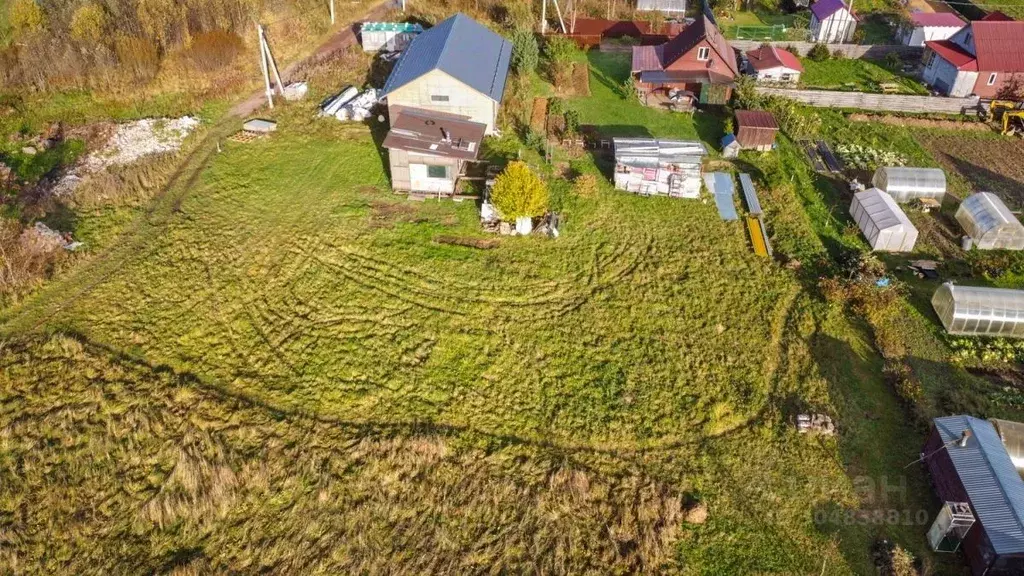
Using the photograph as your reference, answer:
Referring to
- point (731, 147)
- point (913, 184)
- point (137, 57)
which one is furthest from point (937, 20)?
point (137, 57)

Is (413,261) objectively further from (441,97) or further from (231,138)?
(231,138)

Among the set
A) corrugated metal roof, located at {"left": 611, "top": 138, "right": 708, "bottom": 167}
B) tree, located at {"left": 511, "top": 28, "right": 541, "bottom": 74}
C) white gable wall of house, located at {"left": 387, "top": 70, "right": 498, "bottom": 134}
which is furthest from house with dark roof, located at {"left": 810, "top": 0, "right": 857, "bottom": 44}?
white gable wall of house, located at {"left": 387, "top": 70, "right": 498, "bottom": 134}

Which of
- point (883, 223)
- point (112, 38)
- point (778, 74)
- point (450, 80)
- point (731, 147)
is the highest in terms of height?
point (450, 80)

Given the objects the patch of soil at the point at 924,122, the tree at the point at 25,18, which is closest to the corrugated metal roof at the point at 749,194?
the patch of soil at the point at 924,122

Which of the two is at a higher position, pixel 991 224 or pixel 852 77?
pixel 852 77

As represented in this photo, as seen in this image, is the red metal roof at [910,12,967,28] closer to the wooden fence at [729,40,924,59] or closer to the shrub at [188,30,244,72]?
the wooden fence at [729,40,924,59]

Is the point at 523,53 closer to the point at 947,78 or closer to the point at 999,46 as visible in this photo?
the point at 947,78

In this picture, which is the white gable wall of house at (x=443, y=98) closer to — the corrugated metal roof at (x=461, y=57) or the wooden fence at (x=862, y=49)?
the corrugated metal roof at (x=461, y=57)
